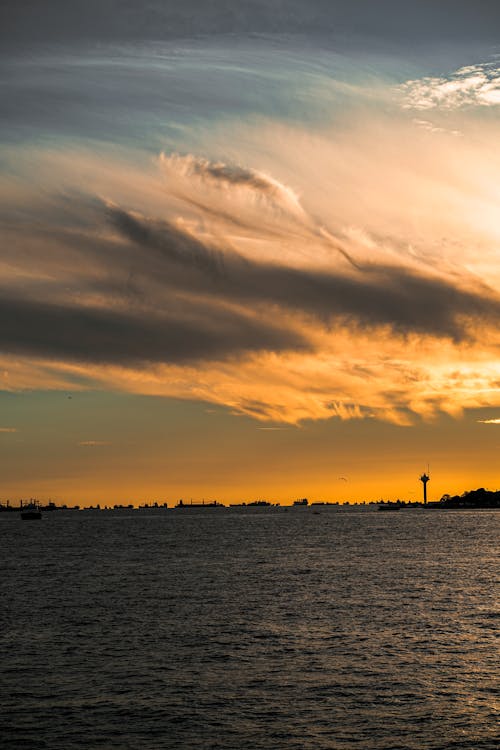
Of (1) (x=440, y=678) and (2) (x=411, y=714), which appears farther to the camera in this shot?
(1) (x=440, y=678)

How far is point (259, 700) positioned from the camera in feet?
136

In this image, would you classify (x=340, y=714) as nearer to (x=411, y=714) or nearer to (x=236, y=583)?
(x=411, y=714)

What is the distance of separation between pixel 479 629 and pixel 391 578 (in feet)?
139

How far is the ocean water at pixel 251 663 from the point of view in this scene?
3631 cm

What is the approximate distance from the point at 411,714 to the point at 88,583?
65.9 metres

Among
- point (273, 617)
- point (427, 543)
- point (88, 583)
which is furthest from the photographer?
point (427, 543)

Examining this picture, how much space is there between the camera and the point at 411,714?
39.0 m

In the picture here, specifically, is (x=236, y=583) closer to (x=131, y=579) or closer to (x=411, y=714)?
(x=131, y=579)

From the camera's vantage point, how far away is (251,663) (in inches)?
1965

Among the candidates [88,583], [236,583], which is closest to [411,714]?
[236,583]

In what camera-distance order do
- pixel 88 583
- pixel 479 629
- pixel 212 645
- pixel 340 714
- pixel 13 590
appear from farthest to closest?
pixel 88 583 → pixel 13 590 → pixel 479 629 → pixel 212 645 → pixel 340 714

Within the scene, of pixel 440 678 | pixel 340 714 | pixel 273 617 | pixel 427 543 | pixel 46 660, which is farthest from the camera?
pixel 427 543

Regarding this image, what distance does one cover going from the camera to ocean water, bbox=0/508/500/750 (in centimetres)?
3631

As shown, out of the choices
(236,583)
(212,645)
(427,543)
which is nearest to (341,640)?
(212,645)
